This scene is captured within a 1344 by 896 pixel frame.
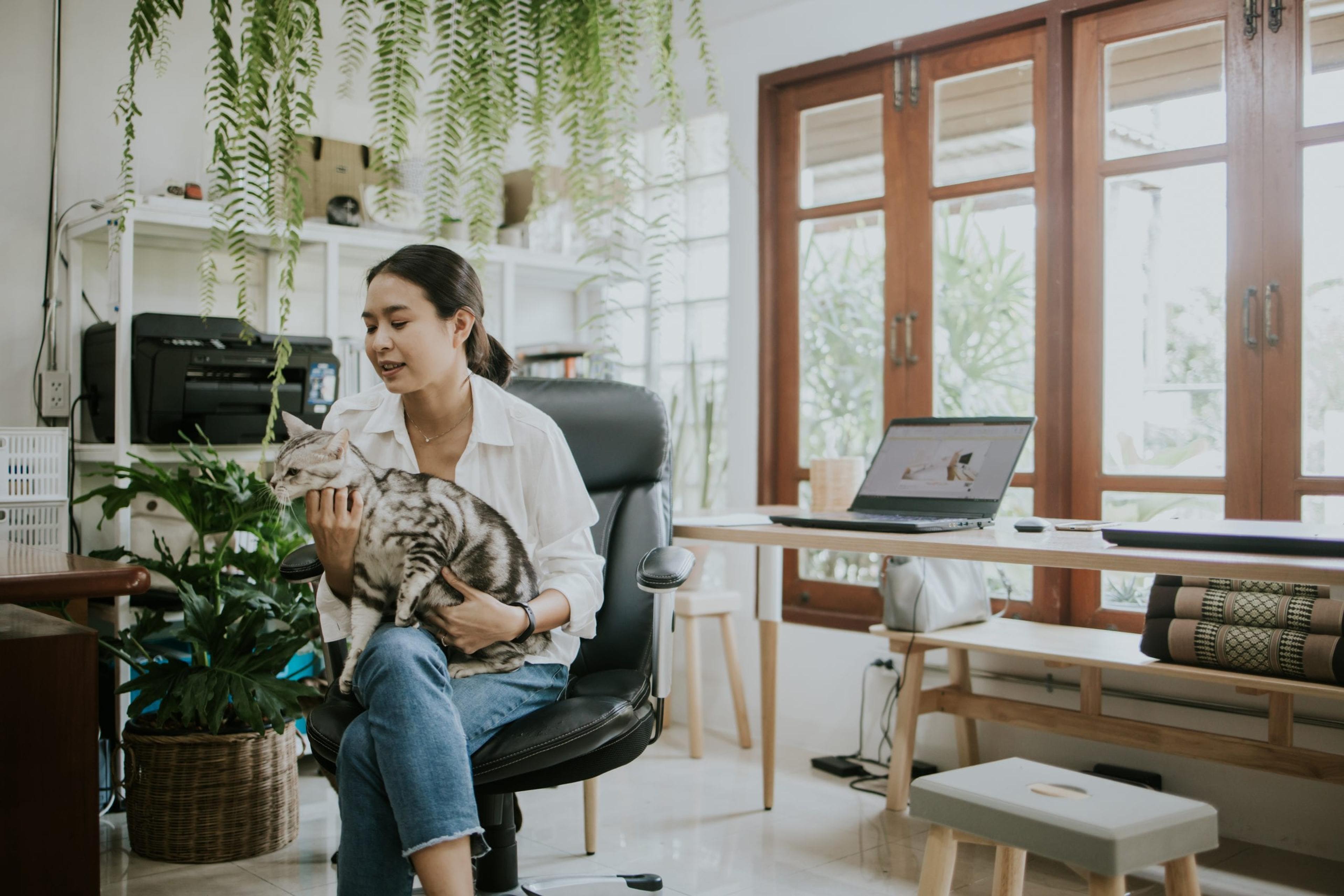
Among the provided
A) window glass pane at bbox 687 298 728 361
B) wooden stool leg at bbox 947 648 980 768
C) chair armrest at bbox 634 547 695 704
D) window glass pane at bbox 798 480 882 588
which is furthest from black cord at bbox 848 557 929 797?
window glass pane at bbox 687 298 728 361

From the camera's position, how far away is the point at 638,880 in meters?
2.24

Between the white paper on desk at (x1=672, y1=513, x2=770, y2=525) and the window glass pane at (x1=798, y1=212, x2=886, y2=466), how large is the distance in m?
0.82

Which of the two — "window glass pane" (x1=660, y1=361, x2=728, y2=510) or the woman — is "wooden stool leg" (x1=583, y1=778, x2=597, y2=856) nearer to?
the woman

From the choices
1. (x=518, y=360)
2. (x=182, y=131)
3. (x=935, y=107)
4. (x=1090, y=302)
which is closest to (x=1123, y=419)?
(x=1090, y=302)

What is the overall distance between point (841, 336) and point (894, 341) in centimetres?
22

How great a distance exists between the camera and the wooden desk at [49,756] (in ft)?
5.10

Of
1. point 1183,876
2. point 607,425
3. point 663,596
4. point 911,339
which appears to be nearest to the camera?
point 1183,876

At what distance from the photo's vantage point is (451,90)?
3.75 ft

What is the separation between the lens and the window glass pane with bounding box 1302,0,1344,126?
260 cm

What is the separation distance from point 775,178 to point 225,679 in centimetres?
232

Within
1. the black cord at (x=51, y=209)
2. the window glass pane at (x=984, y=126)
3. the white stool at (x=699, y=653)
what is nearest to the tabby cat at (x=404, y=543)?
the white stool at (x=699, y=653)

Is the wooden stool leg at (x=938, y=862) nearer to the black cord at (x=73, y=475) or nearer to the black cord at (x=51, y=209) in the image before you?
the black cord at (x=73, y=475)

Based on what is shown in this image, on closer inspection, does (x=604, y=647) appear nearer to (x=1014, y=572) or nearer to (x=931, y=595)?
(x=931, y=595)

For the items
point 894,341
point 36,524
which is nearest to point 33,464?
point 36,524
